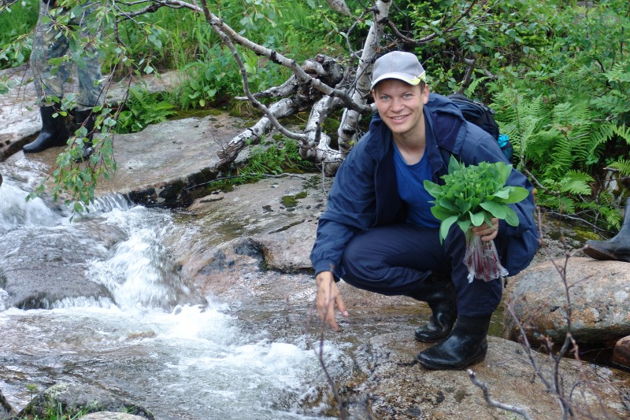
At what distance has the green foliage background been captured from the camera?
638cm

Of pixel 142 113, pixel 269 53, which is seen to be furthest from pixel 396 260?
pixel 142 113

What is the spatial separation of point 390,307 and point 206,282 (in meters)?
1.52

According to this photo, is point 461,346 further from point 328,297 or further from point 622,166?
point 622,166

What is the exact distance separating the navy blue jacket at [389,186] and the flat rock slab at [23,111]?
4.57m

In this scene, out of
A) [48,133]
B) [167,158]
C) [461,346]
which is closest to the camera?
[461,346]

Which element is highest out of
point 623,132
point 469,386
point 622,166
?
point 623,132

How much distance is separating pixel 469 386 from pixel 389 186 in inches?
44.0

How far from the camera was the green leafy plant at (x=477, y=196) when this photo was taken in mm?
3301

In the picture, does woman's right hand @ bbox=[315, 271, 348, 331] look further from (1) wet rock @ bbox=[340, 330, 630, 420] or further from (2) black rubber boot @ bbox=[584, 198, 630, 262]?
(2) black rubber boot @ bbox=[584, 198, 630, 262]

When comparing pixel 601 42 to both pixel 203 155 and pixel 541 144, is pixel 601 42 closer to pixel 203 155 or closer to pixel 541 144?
pixel 541 144

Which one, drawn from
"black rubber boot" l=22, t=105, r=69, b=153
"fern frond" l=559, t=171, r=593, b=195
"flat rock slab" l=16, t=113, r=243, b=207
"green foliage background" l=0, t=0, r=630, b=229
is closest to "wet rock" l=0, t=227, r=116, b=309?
"green foliage background" l=0, t=0, r=630, b=229

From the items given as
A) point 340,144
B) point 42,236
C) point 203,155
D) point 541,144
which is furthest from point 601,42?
point 42,236

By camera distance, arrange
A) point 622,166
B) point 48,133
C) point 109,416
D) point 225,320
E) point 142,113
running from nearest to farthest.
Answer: point 109,416 < point 225,320 < point 622,166 < point 48,133 < point 142,113

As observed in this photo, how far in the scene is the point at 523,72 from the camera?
7.91m
